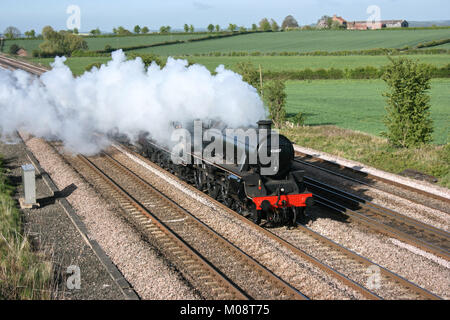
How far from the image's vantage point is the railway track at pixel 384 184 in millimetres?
15516

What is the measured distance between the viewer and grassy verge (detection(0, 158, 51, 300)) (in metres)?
8.85

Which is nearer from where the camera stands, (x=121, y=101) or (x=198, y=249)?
(x=198, y=249)

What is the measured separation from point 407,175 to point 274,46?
91.7 m

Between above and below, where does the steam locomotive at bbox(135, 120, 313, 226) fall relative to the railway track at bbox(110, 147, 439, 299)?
above

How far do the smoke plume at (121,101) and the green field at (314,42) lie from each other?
7281cm

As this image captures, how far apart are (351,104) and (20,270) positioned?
40149 millimetres

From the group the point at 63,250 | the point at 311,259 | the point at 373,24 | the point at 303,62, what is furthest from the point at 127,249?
the point at 373,24

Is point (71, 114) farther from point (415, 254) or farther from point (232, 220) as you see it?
point (415, 254)

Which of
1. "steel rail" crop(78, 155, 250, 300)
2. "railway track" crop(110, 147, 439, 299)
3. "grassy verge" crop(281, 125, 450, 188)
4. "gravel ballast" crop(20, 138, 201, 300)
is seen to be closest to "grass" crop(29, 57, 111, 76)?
"grassy verge" crop(281, 125, 450, 188)

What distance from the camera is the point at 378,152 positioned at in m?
21.8

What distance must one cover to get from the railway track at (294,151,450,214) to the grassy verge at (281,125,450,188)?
1.64 meters

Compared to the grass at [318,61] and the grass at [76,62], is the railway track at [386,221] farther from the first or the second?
the grass at [76,62]

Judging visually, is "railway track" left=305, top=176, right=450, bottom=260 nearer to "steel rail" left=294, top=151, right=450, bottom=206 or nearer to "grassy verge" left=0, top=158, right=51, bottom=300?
"steel rail" left=294, top=151, right=450, bottom=206

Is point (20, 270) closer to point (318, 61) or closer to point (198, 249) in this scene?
point (198, 249)
